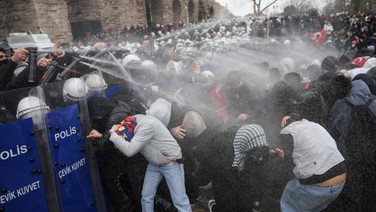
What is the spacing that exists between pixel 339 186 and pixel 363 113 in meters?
1.07

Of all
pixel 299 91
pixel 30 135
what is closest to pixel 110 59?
pixel 30 135

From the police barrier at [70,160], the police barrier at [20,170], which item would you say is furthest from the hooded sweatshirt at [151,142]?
the police barrier at [20,170]

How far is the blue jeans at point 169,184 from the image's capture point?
323 centimetres

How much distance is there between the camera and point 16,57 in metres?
3.80

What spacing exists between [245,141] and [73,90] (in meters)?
1.81

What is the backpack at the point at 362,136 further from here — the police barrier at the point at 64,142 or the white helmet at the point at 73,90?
the white helmet at the point at 73,90

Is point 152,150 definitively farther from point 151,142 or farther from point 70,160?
point 70,160

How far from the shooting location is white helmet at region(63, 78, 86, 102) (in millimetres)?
3018

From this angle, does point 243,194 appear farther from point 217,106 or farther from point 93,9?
point 93,9

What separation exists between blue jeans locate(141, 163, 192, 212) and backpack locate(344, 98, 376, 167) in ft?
6.28

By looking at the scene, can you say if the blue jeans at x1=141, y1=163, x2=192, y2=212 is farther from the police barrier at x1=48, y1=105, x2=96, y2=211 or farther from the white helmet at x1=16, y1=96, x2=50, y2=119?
the white helmet at x1=16, y1=96, x2=50, y2=119

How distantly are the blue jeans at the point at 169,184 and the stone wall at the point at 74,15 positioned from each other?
33.3ft

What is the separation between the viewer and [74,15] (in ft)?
53.6

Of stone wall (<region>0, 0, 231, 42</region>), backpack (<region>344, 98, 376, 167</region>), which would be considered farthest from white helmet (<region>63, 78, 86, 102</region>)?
stone wall (<region>0, 0, 231, 42</region>)
